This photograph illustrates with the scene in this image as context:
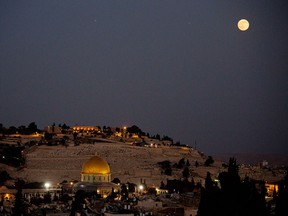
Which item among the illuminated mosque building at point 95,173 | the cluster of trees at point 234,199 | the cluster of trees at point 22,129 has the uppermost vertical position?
the cluster of trees at point 22,129

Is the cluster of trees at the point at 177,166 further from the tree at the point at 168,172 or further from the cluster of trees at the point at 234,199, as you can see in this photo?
the cluster of trees at the point at 234,199

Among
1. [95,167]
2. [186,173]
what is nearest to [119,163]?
[186,173]

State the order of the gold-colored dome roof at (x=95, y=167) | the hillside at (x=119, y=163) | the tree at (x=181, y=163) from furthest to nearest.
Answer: the tree at (x=181, y=163) < the hillside at (x=119, y=163) < the gold-colored dome roof at (x=95, y=167)

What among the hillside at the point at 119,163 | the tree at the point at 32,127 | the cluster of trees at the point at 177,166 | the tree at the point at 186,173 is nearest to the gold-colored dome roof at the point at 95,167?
the hillside at the point at 119,163

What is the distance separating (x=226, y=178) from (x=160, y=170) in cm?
5797

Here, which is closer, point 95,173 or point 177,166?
point 95,173

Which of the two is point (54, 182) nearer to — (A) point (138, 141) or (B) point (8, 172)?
(B) point (8, 172)

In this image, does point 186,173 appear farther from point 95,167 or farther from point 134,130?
point 134,130

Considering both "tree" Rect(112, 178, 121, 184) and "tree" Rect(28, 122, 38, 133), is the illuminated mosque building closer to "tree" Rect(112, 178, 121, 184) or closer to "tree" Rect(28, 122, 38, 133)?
"tree" Rect(112, 178, 121, 184)

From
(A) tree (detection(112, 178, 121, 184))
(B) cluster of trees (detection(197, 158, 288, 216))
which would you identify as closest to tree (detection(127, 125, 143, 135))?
(A) tree (detection(112, 178, 121, 184))

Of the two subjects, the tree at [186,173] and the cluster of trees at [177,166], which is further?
the cluster of trees at [177,166]

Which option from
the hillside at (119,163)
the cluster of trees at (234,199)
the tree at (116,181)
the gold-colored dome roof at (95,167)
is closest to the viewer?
the cluster of trees at (234,199)

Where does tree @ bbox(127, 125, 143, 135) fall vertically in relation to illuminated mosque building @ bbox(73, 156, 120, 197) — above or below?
above

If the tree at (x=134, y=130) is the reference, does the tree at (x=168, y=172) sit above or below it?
below
